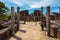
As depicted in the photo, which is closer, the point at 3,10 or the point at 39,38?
the point at 39,38

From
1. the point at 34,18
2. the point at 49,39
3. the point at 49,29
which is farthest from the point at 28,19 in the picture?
the point at 49,39

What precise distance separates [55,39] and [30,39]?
157 cm

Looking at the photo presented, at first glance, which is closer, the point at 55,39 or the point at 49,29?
the point at 55,39

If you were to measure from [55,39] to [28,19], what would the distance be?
1460cm

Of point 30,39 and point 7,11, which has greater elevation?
point 7,11

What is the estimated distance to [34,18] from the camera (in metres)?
22.8

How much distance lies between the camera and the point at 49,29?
11008mm

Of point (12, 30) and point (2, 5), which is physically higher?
point (2, 5)

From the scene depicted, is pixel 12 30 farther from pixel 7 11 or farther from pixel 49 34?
pixel 7 11

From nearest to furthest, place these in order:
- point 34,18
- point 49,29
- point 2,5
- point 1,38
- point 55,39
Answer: point 1,38, point 55,39, point 49,29, point 34,18, point 2,5

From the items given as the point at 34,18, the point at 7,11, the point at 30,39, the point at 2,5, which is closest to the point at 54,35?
the point at 30,39

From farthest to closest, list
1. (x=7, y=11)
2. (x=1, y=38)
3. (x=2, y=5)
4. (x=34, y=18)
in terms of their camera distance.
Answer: (x=7, y=11) → (x=2, y=5) → (x=34, y=18) → (x=1, y=38)

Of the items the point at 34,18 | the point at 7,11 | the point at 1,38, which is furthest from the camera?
the point at 7,11

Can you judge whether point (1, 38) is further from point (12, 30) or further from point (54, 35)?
point (54, 35)
